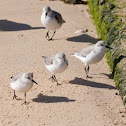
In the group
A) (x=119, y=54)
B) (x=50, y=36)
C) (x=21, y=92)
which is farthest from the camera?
(x=50, y=36)

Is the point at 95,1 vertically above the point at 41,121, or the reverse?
the point at 95,1

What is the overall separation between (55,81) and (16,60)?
163cm

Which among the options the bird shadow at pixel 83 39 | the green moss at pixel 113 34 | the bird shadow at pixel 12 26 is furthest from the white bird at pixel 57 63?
the bird shadow at pixel 12 26

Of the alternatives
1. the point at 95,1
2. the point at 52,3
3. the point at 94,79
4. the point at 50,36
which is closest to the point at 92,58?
the point at 94,79

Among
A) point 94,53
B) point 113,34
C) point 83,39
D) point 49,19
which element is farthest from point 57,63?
point 83,39

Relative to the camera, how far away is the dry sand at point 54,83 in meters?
8.27

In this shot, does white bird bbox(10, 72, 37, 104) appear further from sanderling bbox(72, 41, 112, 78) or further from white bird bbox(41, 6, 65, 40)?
white bird bbox(41, 6, 65, 40)

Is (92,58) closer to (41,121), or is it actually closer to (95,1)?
(41,121)

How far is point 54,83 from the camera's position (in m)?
9.84

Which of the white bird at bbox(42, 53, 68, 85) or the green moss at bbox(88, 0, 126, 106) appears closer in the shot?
the green moss at bbox(88, 0, 126, 106)

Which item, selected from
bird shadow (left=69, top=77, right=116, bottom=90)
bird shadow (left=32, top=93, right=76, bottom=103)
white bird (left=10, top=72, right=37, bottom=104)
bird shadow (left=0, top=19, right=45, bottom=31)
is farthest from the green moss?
bird shadow (left=0, top=19, right=45, bottom=31)

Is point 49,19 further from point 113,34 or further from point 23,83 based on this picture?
point 23,83

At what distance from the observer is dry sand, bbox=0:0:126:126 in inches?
325

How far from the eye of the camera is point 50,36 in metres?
13.0
